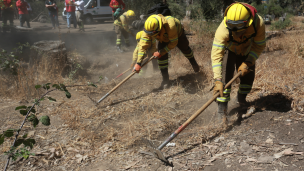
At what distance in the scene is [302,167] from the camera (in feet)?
8.00

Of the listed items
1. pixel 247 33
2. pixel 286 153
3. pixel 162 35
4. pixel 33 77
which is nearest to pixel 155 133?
pixel 286 153

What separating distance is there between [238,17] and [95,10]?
14834mm

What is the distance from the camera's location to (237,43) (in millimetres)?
3229

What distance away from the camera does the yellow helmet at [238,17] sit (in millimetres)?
2805

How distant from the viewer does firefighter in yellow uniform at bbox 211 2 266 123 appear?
285cm

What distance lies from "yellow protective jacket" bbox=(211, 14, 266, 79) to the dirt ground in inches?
37.1

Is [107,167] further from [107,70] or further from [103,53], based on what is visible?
[103,53]

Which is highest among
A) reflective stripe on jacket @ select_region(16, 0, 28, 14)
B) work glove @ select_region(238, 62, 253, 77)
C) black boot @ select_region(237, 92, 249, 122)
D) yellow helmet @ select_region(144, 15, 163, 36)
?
reflective stripe on jacket @ select_region(16, 0, 28, 14)

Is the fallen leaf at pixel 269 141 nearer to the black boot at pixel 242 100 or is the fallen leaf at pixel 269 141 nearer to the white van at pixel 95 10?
the black boot at pixel 242 100

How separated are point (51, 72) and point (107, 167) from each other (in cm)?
379

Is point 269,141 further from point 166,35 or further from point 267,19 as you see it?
point 267,19

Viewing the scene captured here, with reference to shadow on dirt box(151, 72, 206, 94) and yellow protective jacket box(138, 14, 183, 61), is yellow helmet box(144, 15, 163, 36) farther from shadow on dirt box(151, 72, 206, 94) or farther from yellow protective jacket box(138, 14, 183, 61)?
shadow on dirt box(151, 72, 206, 94)

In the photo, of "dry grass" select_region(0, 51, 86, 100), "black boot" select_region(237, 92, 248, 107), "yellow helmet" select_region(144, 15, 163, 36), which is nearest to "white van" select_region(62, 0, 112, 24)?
"dry grass" select_region(0, 51, 86, 100)

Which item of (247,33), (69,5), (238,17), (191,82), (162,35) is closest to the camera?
(238,17)
